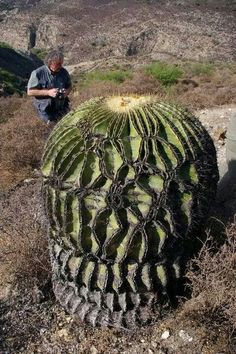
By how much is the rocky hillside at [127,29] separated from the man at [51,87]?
3549 centimetres

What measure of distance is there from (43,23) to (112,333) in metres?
63.2

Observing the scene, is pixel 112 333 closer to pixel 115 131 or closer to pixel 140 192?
pixel 140 192

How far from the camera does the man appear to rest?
6.45 metres

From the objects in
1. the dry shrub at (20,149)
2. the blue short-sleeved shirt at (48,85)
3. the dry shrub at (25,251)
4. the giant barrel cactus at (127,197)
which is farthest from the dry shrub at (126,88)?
the giant barrel cactus at (127,197)

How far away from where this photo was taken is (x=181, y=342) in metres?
4.14

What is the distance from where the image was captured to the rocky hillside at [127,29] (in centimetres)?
4591

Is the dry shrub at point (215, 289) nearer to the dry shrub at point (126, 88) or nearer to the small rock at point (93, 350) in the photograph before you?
the small rock at point (93, 350)

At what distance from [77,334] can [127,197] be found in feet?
4.53

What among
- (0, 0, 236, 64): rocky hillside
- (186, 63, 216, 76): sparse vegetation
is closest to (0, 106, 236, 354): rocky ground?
(186, 63, 216, 76): sparse vegetation

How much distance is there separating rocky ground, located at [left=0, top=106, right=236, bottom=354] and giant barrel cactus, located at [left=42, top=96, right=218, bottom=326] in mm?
148

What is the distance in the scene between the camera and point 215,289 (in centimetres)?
391

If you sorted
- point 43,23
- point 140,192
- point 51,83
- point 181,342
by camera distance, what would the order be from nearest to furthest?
point 140,192 < point 181,342 < point 51,83 < point 43,23

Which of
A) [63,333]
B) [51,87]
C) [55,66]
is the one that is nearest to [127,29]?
[51,87]

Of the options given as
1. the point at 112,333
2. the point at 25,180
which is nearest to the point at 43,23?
the point at 25,180
